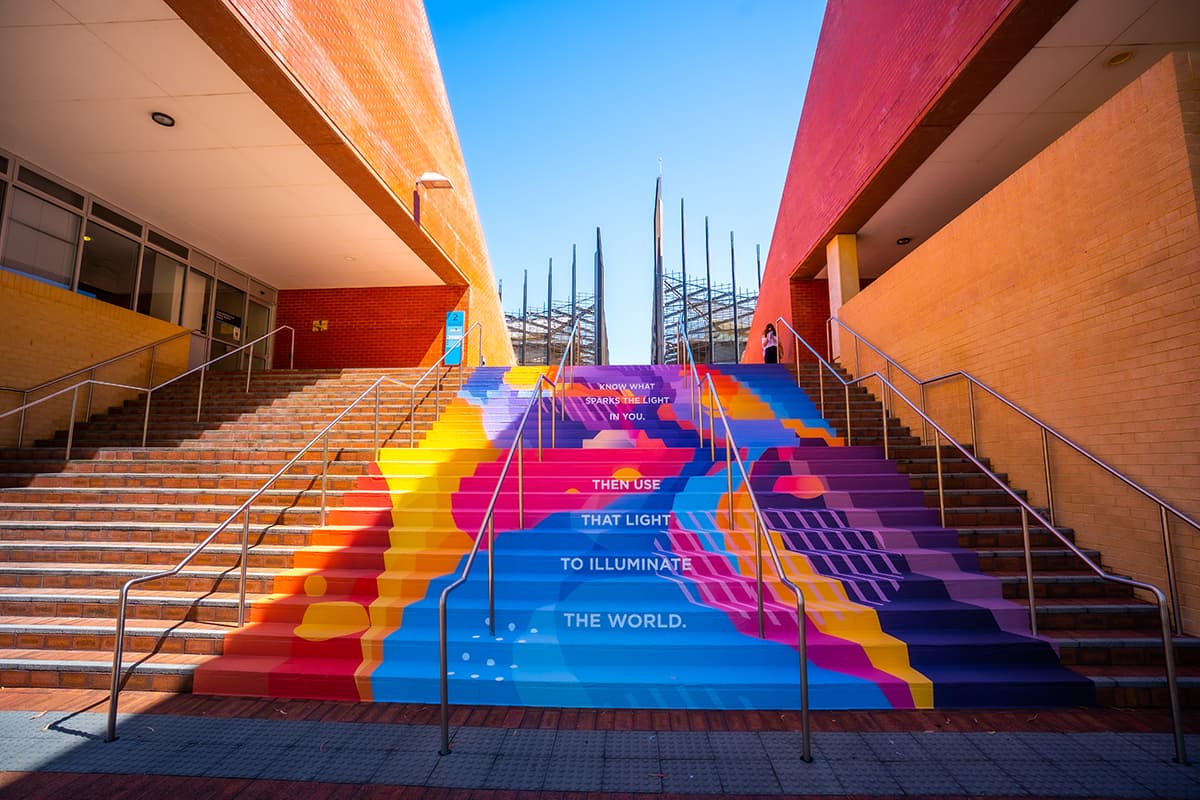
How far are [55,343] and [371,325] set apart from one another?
6510mm

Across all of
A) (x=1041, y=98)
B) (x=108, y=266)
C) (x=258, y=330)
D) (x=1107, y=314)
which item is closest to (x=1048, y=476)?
(x=1107, y=314)

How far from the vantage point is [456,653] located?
3.97 metres

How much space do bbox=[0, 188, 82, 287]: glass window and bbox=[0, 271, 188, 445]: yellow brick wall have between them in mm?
342

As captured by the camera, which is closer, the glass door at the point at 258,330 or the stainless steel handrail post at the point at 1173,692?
the stainless steel handrail post at the point at 1173,692

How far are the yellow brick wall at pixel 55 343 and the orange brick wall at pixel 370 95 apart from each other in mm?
4391

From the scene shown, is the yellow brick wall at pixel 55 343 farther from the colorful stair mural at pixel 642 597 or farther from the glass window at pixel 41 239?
the colorful stair mural at pixel 642 597

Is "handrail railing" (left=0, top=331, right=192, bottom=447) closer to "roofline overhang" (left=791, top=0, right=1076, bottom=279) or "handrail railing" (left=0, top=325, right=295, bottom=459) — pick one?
"handrail railing" (left=0, top=325, right=295, bottom=459)

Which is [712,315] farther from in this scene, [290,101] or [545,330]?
[290,101]

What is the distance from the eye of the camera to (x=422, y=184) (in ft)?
35.4

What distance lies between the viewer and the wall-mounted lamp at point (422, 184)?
10.5 metres

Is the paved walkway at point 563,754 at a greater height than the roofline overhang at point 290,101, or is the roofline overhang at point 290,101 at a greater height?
the roofline overhang at point 290,101

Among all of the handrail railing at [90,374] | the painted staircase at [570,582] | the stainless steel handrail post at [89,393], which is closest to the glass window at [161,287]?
the handrail railing at [90,374]

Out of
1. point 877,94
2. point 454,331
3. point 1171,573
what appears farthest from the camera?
point 454,331

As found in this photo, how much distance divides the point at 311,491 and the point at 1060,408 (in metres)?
7.31
